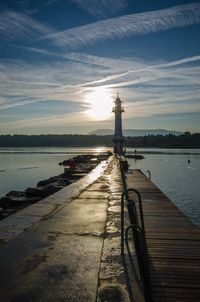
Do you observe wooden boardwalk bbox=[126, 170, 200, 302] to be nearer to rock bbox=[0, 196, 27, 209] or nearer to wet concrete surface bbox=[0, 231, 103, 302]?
wet concrete surface bbox=[0, 231, 103, 302]

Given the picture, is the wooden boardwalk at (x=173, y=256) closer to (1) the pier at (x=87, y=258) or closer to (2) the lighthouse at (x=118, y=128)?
(1) the pier at (x=87, y=258)

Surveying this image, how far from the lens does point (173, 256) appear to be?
19.4 feet

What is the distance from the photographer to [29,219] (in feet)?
26.2

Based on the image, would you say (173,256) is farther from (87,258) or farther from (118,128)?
(118,128)

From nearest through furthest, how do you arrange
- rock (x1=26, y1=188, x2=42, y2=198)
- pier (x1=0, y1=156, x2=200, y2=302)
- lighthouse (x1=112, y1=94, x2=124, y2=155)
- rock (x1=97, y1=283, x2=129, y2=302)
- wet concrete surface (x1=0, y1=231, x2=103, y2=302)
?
rock (x1=97, y1=283, x2=129, y2=302)
wet concrete surface (x1=0, y1=231, x2=103, y2=302)
pier (x1=0, y1=156, x2=200, y2=302)
rock (x1=26, y1=188, x2=42, y2=198)
lighthouse (x1=112, y1=94, x2=124, y2=155)

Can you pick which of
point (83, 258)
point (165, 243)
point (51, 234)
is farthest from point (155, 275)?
point (51, 234)

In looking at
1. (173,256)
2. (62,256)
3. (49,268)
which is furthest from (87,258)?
(173,256)

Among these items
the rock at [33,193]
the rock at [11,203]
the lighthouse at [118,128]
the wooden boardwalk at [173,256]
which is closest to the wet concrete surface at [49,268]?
the wooden boardwalk at [173,256]

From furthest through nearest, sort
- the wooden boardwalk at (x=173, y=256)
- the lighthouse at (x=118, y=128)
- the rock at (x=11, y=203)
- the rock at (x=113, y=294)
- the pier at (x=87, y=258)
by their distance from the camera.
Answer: the lighthouse at (x=118, y=128)
the rock at (x=11, y=203)
the wooden boardwalk at (x=173, y=256)
the pier at (x=87, y=258)
the rock at (x=113, y=294)

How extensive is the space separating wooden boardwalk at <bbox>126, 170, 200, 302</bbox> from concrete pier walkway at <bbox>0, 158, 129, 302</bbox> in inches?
24.8

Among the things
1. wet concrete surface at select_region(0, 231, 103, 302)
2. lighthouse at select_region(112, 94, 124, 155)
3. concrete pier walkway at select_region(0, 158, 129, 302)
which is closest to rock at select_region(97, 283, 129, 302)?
concrete pier walkway at select_region(0, 158, 129, 302)

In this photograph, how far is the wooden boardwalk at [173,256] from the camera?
4.49 meters

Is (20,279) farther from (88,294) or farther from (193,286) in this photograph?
(193,286)

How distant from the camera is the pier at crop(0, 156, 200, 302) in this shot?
4.10 metres
